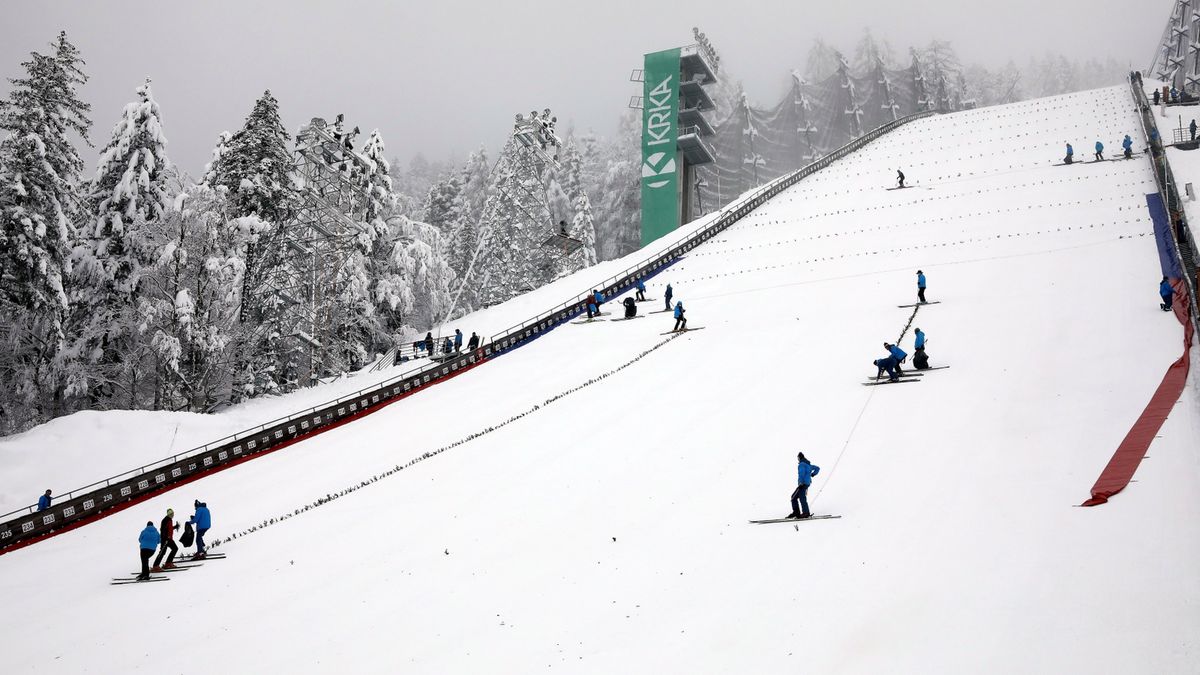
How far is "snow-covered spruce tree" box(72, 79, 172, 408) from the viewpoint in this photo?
35.2 metres

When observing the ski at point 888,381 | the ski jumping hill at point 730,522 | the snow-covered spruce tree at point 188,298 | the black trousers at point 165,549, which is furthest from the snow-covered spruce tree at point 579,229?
the black trousers at point 165,549

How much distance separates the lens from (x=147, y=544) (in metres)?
14.4

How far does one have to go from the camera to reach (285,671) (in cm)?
972

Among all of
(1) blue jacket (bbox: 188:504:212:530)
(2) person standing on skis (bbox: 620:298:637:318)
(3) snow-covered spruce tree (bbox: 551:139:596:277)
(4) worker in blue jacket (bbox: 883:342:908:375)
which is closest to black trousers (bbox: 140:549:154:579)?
(1) blue jacket (bbox: 188:504:212:530)

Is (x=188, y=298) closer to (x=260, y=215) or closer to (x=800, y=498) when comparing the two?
(x=260, y=215)

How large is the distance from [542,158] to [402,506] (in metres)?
63.4

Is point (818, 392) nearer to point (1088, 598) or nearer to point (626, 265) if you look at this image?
point (1088, 598)

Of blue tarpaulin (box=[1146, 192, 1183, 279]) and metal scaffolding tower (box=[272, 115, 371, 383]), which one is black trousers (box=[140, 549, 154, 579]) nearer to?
blue tarpaulin (box=[1146, 192, 1183, 279])

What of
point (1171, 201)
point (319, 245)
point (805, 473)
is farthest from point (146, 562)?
point (1171, 201)

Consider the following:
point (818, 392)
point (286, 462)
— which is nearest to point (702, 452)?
point (818, 392)

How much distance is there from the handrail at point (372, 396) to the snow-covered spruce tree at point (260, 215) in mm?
12736

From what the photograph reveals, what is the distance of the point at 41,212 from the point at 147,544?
985 inches

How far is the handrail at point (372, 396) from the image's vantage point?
22172 millimetres

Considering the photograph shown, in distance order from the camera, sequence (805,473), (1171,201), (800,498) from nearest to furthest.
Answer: (805,473), (800,498), (1171,201)
